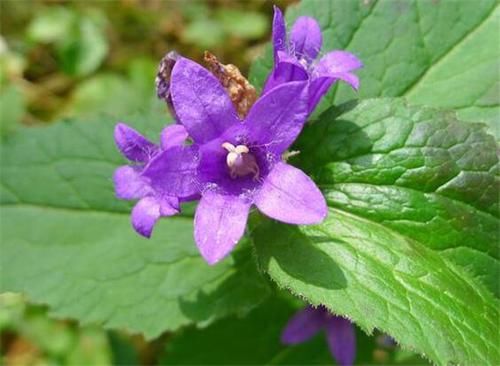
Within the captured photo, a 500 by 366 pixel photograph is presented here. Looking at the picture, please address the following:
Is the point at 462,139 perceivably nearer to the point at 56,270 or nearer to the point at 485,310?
the point at 485,310

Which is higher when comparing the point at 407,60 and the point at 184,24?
the point at 407,60

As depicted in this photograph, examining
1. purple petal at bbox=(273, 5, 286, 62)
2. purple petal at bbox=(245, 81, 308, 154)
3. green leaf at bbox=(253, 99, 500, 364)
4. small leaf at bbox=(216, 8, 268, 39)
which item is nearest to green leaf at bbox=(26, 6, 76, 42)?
small leaf at bbox=(216, 8, 268, 39)

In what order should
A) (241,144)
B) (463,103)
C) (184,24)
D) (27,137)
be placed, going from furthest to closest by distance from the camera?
(184,24) → (27,137) → (463,103) → (241,144)

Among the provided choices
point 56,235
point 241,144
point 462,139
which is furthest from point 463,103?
point 56,235

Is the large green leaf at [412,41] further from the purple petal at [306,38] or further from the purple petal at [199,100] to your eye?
the purple petal at [199,100]

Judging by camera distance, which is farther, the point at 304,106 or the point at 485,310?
the point at 485,310

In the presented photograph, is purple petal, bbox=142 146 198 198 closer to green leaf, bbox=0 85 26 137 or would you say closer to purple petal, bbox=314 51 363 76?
purple petal, bbox=314 51 363 76

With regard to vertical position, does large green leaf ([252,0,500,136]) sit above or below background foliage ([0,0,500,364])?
above
